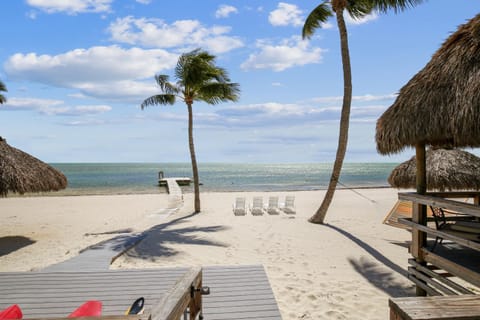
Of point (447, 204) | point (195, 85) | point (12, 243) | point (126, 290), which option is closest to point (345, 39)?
point (195, 85)

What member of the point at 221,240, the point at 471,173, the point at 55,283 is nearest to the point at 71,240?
the point at 221,240

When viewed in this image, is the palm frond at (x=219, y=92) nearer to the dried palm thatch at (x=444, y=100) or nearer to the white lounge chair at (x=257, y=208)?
the white lounge chair at (x=257, y=208)

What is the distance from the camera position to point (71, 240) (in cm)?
938

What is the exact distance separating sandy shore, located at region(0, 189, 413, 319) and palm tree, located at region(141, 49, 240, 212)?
388 cm

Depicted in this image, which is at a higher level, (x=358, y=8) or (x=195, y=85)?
(x=358, y=8)

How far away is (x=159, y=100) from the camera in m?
14.4

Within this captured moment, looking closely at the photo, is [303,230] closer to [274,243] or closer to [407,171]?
[274,243]

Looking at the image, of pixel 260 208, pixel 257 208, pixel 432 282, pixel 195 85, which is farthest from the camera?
pixel 260 208

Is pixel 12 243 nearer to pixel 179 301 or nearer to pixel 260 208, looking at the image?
pixel 260 208

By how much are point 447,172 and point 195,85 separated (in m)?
9.29

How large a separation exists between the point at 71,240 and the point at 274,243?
5.82 metres

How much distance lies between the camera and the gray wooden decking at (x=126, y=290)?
13.1ft

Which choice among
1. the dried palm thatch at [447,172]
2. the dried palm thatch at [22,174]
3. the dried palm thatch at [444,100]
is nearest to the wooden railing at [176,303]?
the dried palm thatch at [444,100]

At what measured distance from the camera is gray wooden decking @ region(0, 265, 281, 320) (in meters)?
4.00
